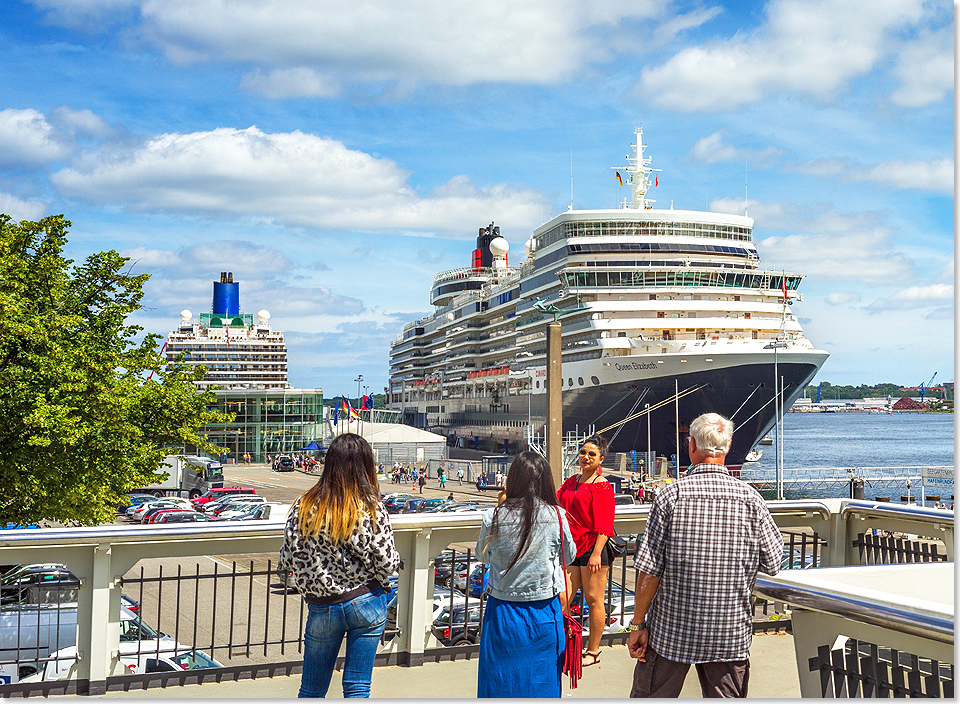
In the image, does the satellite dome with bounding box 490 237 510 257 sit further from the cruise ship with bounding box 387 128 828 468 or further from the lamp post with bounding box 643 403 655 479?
the lamp post with bounding box 643 403 655 479

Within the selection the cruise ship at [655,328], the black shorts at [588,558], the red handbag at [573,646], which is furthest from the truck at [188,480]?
the red handbag at [573,646]

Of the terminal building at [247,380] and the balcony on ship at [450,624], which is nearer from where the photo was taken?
the balcony on ship at [450,624]

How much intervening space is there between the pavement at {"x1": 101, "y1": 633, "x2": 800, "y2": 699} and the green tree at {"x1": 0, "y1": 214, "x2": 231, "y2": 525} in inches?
350

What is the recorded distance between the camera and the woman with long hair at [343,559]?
3.56 meters

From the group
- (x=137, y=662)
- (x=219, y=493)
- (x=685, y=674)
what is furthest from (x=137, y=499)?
(x=685, y=674)

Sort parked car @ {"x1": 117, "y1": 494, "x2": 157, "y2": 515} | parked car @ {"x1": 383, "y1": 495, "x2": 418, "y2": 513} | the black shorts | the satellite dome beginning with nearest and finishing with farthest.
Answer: the black shorts
parked car @ {"x1": 383, "y1": 495, "x2": 418, "y2": 513}
parked car @ {"x1": 117, "y1": 494, "x2": 157, "y2": 515}
the satellite dome

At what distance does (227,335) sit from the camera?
92.8m

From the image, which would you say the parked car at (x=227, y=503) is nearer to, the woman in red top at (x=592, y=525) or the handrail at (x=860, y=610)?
the woman in red top at (x=592, y=525)

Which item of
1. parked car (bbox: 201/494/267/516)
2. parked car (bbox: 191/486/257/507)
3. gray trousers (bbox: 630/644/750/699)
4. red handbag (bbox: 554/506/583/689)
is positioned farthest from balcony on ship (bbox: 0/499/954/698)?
parked car (bbox: 191/486/257/507)

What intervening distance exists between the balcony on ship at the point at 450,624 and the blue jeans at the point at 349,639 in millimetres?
1017

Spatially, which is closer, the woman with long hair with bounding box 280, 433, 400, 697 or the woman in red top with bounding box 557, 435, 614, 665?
the woman with long hair with bounding box 280, 433, 400, 697

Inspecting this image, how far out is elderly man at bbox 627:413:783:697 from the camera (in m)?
3.21

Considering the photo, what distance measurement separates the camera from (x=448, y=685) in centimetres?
498

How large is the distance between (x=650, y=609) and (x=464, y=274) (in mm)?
76386
